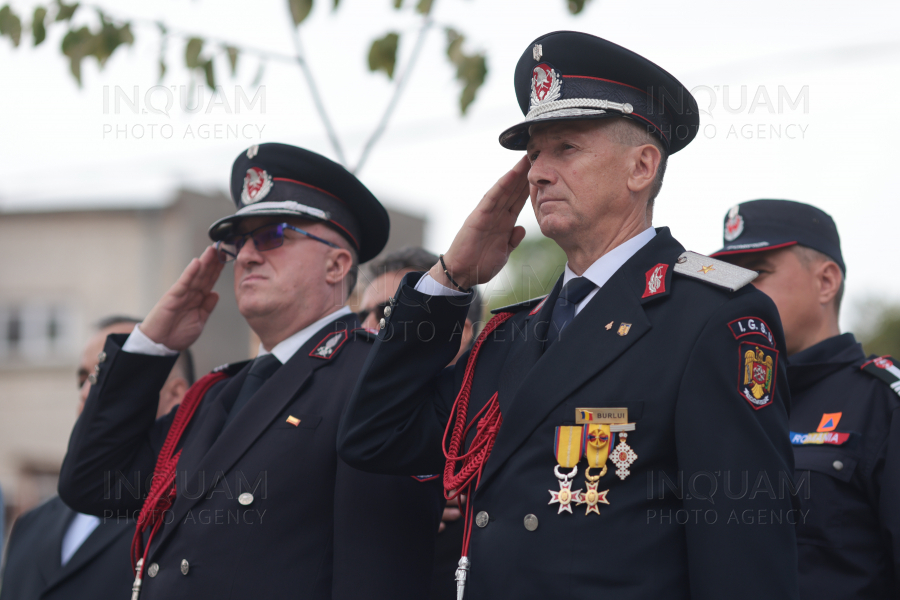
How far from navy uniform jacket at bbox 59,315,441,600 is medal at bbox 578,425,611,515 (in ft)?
3.38

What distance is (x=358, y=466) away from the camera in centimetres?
283

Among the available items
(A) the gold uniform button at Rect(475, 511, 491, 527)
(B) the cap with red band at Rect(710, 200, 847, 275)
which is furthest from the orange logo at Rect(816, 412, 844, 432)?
(A) the gold uniform button at Rect(475, 511, 491, 527)

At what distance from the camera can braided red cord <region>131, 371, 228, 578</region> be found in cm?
348

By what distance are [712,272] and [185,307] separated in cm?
255

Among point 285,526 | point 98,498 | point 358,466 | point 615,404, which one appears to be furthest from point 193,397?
point 615,404

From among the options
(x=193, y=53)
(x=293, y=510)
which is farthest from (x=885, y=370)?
(x=193, y=53)

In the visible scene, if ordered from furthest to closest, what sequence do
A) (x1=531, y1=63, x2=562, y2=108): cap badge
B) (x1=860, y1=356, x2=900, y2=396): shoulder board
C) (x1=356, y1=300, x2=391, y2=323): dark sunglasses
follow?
1. (x1=356, y1=300, x2=391, y2=323): dark sunglasses
2. (x1=860, y1=356, x2=900, y2=396): shoulder board
3. (x1=531, y1=63, x2=562, y2=108): cap badge

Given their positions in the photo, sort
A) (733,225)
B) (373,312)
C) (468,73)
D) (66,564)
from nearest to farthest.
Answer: (733,225) → (66,564) → (373,312) → (468,73)

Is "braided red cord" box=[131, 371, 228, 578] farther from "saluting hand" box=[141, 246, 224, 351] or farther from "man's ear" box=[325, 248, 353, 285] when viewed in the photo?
"man's ear" box=[325, 248, 353, 285]

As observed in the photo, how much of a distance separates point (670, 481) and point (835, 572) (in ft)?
4.35

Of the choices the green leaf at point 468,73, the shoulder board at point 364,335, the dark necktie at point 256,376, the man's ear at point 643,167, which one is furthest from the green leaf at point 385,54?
the man's ear at point 643,167

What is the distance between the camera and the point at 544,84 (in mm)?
2738

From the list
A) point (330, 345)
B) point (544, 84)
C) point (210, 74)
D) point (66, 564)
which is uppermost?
point (210, 74)

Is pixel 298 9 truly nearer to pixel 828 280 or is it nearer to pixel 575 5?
pixel 575 5
